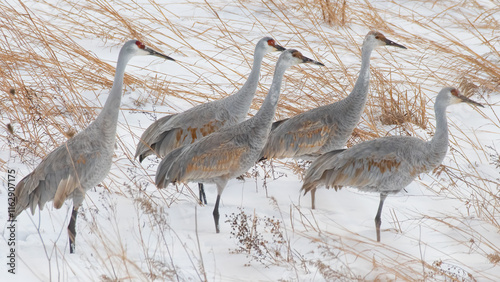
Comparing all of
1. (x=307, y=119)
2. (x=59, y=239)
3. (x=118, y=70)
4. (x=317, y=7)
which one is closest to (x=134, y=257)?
(x=59, y=239)

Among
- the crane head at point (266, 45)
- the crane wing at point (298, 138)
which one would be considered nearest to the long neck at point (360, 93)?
the crane wing at point (298, 138)

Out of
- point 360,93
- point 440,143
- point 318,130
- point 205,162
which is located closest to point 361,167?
point 440,143

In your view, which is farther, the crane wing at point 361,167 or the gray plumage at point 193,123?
the gray plumage at point 193,123

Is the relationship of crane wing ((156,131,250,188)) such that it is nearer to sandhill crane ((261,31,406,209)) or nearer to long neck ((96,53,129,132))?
long neck ((96,53,129,132))

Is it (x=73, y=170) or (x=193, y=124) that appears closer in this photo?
(x=73, y=170)

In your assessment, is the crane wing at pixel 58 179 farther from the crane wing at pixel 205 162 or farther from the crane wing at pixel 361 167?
the crane wing at pixel 361 167

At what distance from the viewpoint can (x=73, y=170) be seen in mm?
4539

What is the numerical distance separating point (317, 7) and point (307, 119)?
11.5 ft

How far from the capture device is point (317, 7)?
9.30m

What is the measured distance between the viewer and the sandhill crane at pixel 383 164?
5379 mm

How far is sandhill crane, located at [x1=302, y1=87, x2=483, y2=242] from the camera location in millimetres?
5379

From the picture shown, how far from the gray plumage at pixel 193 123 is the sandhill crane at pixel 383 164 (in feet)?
3.22

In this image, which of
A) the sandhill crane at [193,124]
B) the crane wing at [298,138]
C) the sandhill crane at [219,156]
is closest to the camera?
the sandhill crane at [219,156]

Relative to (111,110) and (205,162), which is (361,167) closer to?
(205,162)
